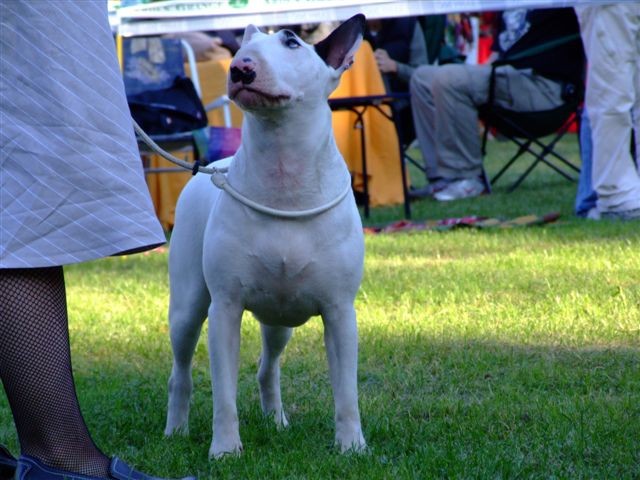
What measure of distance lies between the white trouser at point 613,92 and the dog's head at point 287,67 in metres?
4.41

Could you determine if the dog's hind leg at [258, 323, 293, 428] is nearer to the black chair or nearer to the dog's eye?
the dog's eye

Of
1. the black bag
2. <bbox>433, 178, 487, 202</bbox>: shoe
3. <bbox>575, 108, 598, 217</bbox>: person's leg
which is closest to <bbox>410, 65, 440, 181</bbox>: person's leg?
<bbox>433, 178, 487, 202</bbox>: shoe

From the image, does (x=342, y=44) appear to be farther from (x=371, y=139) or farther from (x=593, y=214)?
(x=371, y=139)

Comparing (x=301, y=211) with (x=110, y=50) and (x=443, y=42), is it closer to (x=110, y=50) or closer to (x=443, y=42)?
(x=110, y=50)

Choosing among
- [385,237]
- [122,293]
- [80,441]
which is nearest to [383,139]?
[385,237]

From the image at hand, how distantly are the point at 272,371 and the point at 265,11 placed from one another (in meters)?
3.88

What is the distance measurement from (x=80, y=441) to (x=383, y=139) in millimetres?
7159

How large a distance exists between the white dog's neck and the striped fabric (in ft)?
1.27

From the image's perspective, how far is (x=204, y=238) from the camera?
121 inches

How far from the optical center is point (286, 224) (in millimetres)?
2904

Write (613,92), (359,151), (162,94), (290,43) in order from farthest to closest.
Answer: (359,151), (162,94), (613,92), (290,43)

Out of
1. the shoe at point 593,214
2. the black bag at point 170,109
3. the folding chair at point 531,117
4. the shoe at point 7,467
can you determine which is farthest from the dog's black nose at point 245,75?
the folding chair at point 531,117

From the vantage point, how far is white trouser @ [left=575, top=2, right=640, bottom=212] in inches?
275

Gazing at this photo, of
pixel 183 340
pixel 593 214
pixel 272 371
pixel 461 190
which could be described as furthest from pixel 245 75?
pixel 461 190
